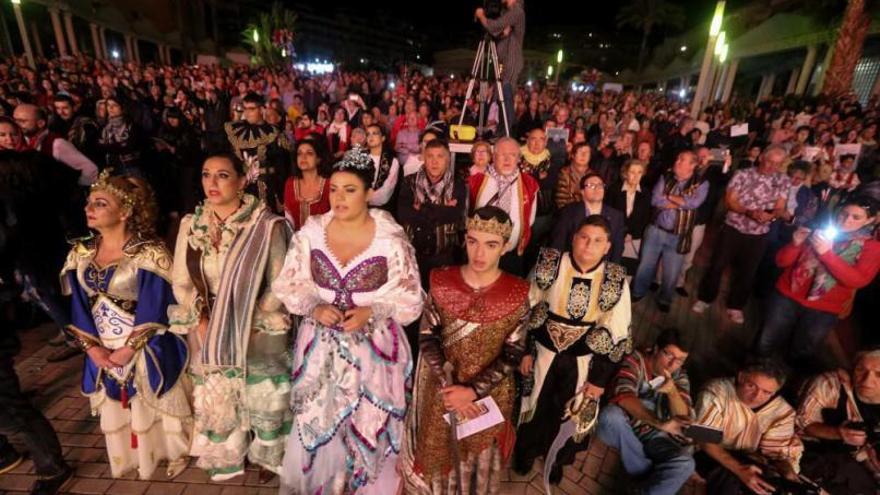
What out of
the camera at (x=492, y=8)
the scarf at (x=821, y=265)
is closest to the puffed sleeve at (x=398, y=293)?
the scarf at (x=821, y=265)

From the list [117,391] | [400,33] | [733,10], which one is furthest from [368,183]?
[400,33]

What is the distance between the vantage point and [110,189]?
2.61 meters

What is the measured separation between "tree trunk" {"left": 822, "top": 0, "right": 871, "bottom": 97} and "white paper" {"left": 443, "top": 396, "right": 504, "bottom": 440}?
71.1 ft

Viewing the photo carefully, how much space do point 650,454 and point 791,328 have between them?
95.5 inches

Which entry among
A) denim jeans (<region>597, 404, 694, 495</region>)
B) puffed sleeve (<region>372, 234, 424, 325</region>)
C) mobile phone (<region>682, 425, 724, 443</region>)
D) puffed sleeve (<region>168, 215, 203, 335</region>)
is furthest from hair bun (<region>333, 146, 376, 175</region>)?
mobile phone (<region>682, 425, 724, 443</region>)

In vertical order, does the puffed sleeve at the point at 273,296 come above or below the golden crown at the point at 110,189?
below

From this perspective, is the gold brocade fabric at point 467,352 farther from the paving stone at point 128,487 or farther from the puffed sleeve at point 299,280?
the paving stone at point 128,487

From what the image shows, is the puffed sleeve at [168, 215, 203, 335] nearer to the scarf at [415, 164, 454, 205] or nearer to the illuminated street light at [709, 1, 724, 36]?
the scarf at [415, 164, 454, 205]

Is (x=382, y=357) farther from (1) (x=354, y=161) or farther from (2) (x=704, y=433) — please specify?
(2) (x=704, y=433)

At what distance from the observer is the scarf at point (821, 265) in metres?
3.72

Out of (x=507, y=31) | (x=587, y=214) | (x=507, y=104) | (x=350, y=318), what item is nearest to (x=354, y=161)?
(x=350, y=318)

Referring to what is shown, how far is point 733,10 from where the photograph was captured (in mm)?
30078

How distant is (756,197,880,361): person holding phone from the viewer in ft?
12.1

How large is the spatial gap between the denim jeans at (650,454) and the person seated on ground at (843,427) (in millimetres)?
913
